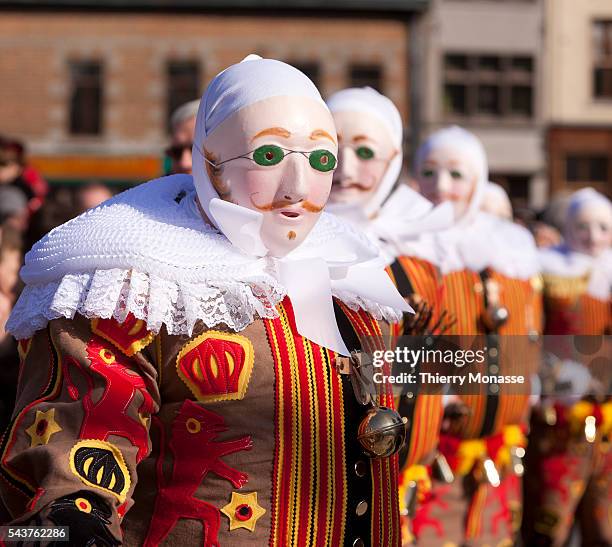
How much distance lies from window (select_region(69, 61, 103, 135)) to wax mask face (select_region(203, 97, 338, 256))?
20.0 metres

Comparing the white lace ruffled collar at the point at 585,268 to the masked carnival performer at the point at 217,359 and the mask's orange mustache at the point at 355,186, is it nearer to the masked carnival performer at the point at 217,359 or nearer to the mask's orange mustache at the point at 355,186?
the mask's orange mustache at the point at 355,186

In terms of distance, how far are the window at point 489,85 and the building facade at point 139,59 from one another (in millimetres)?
1267

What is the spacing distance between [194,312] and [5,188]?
4.26 metres

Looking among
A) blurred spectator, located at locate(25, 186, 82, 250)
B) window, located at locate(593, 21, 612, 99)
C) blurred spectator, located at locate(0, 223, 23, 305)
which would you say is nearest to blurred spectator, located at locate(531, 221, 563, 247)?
blurred spectator, located at locate(25, 186, 82, 250)

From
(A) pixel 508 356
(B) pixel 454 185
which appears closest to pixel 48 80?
(B) pixel 454 185

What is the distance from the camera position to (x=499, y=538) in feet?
17.3

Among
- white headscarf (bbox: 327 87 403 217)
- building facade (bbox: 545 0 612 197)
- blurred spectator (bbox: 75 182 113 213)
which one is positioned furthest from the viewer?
building facade (bbox: 545 0 612 197)

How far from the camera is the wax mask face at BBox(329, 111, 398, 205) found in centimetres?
423

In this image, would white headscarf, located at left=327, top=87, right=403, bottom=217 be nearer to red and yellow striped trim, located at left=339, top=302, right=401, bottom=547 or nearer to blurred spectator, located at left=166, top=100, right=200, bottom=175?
blurred spectator, located at left=166, top=100, right=200, bottom=175

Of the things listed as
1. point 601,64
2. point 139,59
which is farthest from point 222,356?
point 601,64

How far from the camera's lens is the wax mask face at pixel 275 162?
250cm

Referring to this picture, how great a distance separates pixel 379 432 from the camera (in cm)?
250

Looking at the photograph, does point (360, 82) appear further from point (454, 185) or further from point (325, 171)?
point (325, 171)

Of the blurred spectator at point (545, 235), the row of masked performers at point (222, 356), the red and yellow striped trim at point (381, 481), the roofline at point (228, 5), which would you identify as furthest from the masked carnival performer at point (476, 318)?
the roofline at point (228, 5)
